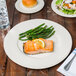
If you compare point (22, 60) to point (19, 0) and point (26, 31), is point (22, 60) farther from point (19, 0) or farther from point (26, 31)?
point (19, 0)

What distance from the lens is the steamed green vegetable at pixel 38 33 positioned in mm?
1215

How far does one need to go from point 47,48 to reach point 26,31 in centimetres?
25

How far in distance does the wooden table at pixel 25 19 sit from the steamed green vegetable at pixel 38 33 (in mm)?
144

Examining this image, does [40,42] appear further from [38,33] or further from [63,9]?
[63,9]

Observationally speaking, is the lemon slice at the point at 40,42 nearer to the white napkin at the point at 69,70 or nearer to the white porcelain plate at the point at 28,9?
the white napkin at the point at 69,70

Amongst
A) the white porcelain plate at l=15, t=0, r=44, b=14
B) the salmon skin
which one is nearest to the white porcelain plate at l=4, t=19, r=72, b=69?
the salmon skin

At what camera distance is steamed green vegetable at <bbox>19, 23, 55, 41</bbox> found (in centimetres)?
121

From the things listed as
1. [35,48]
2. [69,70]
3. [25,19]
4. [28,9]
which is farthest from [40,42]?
[28,9]

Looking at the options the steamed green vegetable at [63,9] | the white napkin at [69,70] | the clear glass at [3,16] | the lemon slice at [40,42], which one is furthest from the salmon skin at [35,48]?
the steamed green vegetable at [63,9]

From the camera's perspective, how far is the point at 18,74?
1.03 meters

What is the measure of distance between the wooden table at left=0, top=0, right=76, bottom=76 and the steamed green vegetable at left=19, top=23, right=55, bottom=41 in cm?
14

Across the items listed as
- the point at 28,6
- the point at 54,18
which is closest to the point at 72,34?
the point at 54,18

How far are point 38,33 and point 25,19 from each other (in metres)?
0.24

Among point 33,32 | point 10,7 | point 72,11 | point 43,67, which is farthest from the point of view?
point 10,7
